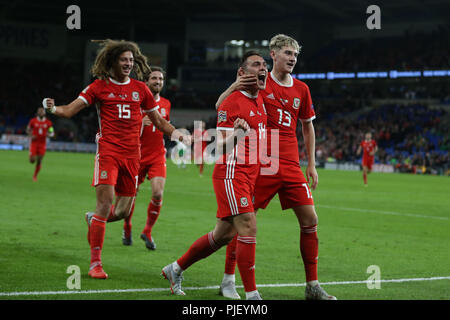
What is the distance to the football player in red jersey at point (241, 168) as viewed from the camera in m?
6.19

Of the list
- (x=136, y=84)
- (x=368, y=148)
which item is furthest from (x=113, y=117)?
(x=368, y=148)

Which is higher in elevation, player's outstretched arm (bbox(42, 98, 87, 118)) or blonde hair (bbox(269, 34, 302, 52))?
blonde hair (bbox(269, 34, 302, 52))

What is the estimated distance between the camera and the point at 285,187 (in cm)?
678

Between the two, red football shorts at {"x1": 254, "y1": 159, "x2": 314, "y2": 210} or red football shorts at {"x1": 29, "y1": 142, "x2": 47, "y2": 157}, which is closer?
red football shorts at {"x1": 254, "y1": 159, "x2": 314, "y2": 210}

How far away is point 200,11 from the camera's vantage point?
69.0 metres

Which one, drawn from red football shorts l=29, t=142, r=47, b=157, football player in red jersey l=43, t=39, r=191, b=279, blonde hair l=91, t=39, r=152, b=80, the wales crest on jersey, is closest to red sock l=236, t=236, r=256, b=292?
the wales crest on jersey

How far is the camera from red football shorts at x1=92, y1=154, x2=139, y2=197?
25.9ft

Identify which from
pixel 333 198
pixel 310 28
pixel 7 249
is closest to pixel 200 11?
pixel 310 28

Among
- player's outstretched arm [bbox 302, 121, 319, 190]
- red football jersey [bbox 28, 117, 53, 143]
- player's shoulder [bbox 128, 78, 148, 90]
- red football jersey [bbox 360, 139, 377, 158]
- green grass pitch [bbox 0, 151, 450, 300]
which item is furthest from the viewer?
red football jersey [bbox 360, 139, 377, 158]

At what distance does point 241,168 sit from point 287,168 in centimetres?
70

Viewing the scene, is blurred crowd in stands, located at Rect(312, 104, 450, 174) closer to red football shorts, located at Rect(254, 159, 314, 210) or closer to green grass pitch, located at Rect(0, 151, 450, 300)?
green grass pitch, located at Rect(0, 151, 450, 300)

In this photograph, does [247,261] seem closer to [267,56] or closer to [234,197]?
[234,197]

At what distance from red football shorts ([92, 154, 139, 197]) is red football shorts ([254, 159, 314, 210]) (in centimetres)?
198
